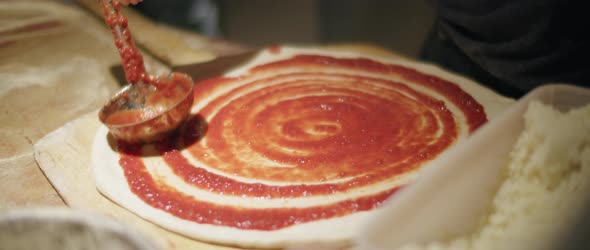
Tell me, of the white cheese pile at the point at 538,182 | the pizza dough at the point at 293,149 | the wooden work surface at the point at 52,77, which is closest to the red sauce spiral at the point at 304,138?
the pizza dough at the point at 293,149

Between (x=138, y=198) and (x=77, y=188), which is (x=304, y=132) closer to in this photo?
(x=138, y=198)

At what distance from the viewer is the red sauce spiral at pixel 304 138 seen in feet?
4.68

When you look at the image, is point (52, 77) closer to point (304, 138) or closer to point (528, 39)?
point (304, 138)

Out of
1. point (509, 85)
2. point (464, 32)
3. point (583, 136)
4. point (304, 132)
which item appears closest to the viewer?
point (583, 136)

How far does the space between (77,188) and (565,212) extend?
148 centimetres

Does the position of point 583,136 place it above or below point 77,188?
above

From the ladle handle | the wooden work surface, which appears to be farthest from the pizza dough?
the ladle handle

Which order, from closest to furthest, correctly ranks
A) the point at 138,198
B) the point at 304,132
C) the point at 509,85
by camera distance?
1. the point at 138,198
2. the point at 304,132
3. the point at 509,85

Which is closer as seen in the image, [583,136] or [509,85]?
[583,136]

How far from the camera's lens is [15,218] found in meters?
0.91

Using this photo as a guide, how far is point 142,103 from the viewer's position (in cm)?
181

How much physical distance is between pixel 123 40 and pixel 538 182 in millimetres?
1560

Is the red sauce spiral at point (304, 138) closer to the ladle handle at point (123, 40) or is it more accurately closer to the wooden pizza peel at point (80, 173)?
the wooden pizza peel at point (80, 173)

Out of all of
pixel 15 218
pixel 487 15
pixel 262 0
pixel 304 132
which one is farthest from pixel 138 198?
pixel 262 0
